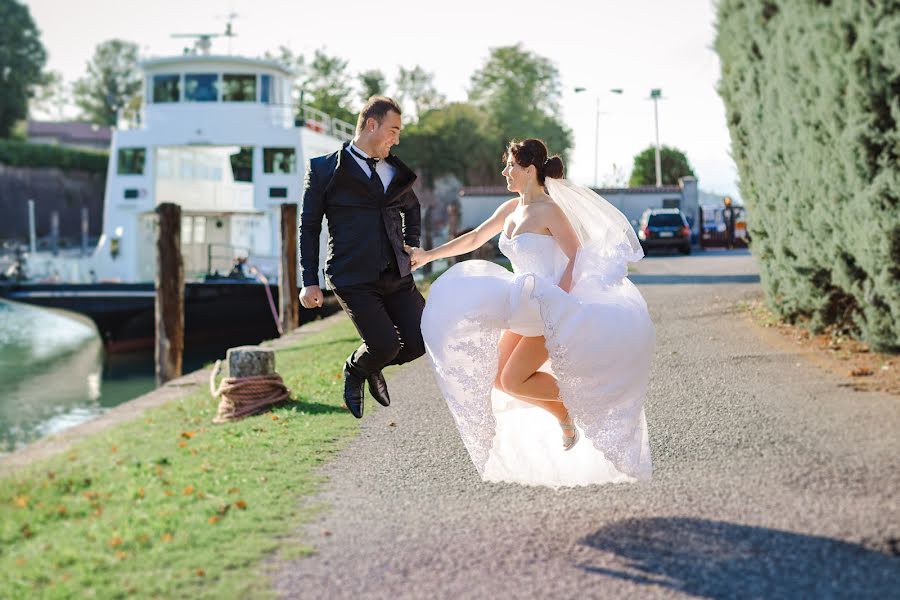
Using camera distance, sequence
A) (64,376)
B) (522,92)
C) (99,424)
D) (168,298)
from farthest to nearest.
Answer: (522,92)
(64,376)
(168,298)
(99,424)

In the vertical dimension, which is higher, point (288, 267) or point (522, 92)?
point (522, 92)

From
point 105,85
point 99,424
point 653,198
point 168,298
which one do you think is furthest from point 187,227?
point 105,85

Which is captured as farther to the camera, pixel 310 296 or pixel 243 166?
pixel 243 166

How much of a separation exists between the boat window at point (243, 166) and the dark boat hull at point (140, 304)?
491 cm

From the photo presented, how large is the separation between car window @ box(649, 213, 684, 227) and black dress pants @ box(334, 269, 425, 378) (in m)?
29.0

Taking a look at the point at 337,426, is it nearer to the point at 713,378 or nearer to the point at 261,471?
the point at 261,471

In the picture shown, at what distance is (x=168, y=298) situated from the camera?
16234 millimetres

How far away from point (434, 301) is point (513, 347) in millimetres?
494

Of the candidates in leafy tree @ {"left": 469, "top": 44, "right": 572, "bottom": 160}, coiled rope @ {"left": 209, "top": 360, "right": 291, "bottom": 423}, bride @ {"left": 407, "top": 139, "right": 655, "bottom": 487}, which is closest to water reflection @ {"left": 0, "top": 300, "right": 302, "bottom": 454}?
coiled rope @ {"left": 209, "top": 360, "right": 291, "bottom": 423}

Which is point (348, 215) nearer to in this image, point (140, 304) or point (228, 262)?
point (140, 304)

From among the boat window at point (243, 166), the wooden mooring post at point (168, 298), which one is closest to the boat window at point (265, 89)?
the boat window at point (243, 166)

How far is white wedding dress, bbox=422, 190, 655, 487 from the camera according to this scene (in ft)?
18.2

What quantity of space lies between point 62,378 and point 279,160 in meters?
7.61

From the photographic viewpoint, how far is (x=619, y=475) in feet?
19.3
